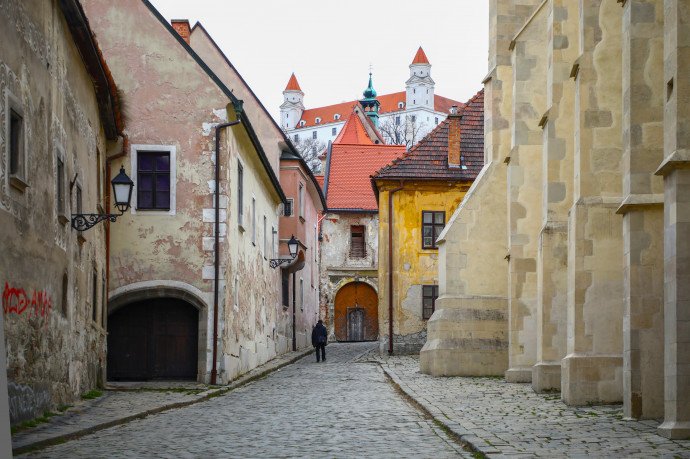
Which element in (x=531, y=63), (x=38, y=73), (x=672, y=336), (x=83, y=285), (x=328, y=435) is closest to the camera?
(x=672, y=336)

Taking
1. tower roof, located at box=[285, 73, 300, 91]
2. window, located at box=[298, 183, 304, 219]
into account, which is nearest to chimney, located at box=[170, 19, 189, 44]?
window, located at box=[298, 183, 304, 219]

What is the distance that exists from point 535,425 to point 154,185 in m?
12.0

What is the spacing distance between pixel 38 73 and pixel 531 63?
37.7 feet

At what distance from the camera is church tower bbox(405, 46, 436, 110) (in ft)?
531

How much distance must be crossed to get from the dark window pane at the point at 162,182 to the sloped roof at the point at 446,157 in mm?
14003

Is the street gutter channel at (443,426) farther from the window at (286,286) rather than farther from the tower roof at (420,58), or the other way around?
the tower roof at (420,58)

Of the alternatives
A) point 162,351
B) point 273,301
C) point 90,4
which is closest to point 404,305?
point 273,301

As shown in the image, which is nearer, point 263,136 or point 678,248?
point 678,248

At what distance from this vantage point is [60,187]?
48.3ft

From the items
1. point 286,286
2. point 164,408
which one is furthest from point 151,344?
point 286,286

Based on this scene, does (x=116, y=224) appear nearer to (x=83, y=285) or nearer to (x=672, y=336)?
(x=83, y=285)

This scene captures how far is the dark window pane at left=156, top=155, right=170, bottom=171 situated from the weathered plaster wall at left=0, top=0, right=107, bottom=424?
3444mm

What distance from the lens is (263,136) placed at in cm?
3469

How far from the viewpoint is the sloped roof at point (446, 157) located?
34.7 m
